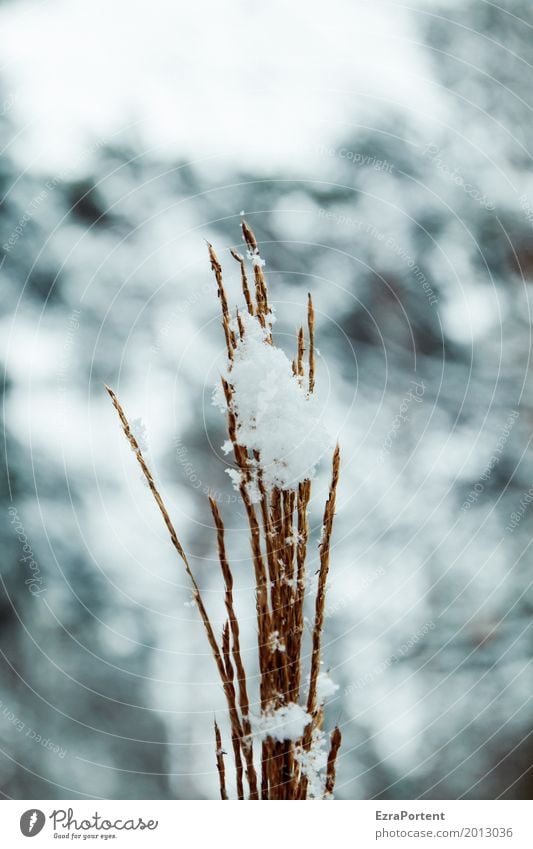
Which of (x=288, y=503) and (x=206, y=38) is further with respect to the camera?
(x=206, y=38)

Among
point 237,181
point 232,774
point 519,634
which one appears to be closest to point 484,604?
point 519,634

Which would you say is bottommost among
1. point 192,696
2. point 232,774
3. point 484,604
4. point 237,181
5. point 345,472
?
point 232,774

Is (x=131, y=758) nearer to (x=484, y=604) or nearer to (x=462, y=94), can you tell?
(x=484, y=604)

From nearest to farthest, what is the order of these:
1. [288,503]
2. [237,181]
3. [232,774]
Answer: [288,503], [232,774], [237,181]

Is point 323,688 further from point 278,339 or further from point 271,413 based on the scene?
point 278,339
